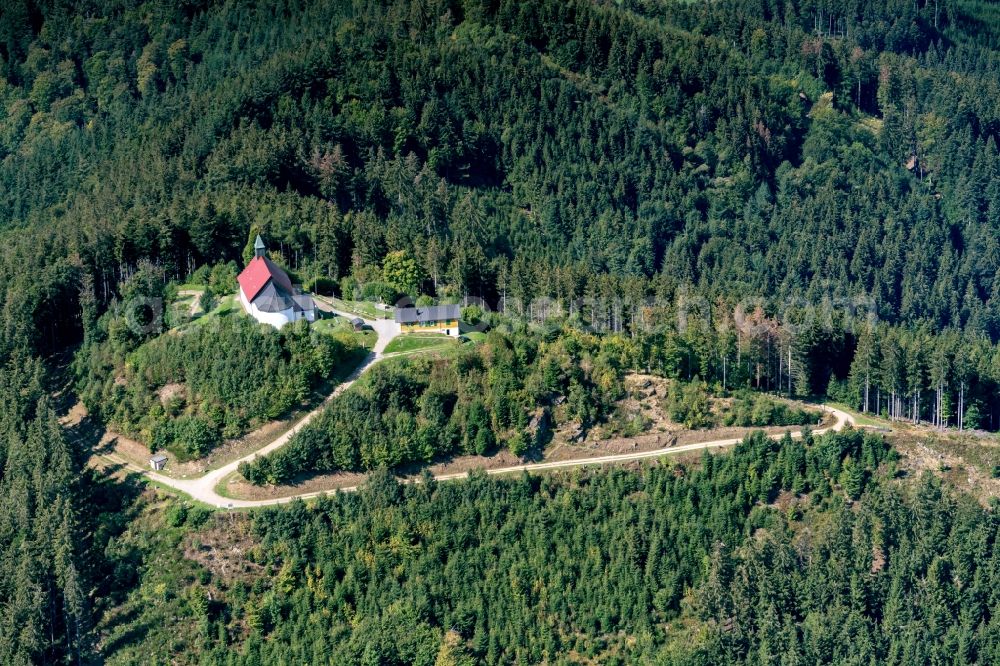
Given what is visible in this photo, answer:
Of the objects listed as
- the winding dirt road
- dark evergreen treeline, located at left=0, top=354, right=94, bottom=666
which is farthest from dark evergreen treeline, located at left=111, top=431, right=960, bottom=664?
dark evergreen treeline, located at left=0, top=354, right=94, bottom=666

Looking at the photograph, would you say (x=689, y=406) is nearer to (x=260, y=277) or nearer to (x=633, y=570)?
(x=633, y=570)

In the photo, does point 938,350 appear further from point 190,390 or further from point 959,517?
point 190,390

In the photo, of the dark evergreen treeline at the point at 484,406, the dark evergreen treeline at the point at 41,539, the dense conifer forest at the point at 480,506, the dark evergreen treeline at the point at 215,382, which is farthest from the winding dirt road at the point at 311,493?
the dark evergreen treeline at the point at 41,539

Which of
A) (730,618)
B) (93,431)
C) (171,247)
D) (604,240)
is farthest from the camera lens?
(604,240)

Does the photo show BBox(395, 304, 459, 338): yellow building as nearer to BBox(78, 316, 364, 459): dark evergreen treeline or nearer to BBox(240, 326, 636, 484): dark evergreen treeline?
BBox(240, 326, 636, 484): dark evergreen treeline

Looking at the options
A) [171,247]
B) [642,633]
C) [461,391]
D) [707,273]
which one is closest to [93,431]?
[171,247]
